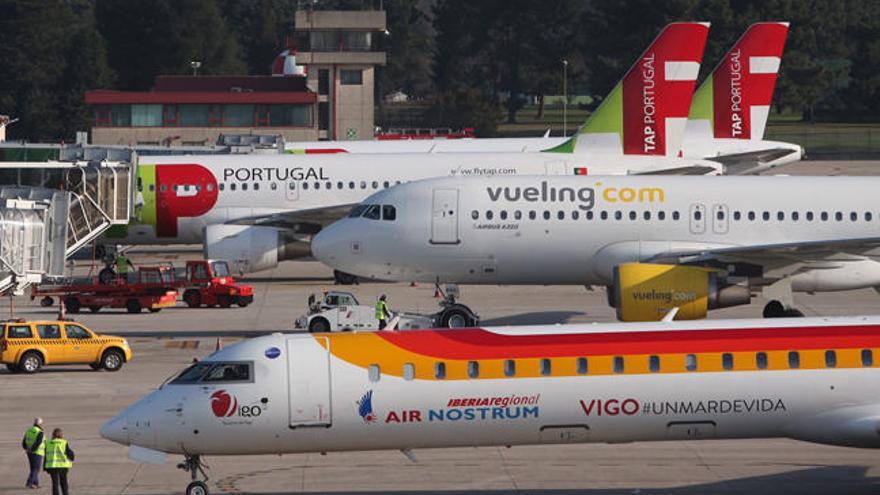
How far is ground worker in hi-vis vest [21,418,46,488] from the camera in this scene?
29734 mm

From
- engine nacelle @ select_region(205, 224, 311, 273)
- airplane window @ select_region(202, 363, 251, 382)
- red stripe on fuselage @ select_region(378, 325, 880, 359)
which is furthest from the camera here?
engine nacelle @ select_region(205, 224, 311, 273)

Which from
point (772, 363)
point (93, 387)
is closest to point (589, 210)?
point (93, 387)

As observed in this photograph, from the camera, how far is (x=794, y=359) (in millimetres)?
28359

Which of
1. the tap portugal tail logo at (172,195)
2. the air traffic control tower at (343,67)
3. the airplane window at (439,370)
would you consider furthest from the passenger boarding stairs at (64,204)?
the air traffic control tower at (343,67)

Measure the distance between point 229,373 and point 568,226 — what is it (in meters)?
19.1

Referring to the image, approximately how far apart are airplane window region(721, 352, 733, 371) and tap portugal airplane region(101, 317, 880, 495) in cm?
2

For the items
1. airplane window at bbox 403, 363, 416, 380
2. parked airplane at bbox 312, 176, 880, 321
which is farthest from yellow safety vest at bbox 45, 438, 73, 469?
parked airplane at bbox 312, 176, 880, 321

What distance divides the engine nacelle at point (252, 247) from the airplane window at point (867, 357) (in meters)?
32.9

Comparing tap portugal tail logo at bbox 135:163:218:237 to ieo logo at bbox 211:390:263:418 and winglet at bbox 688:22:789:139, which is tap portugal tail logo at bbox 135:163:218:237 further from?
ieo logo at bbox 211:390:263:418

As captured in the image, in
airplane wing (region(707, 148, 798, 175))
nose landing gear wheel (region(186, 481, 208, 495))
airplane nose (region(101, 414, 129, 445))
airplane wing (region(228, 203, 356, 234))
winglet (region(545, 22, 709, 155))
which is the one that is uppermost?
winglet (region(545, 22, 709, 155))

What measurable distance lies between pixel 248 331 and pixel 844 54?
15299 centimetres

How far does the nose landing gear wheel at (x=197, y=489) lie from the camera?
2786 cm

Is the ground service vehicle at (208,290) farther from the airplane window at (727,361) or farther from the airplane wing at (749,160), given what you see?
the airplane window at (727,361)

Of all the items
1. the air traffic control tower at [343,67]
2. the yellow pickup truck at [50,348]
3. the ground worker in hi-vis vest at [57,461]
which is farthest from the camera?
the air traffic control tower at [343,67]
